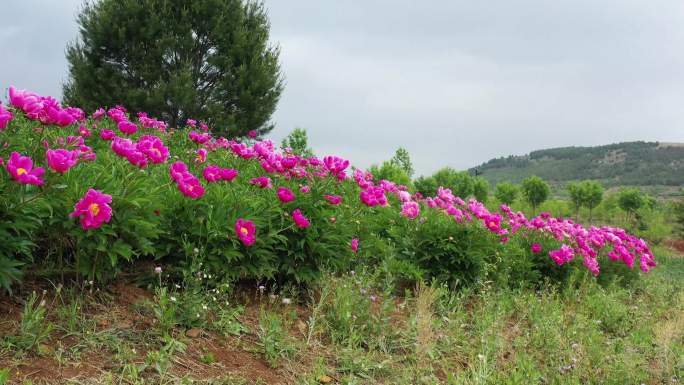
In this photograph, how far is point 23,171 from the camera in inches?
91.6

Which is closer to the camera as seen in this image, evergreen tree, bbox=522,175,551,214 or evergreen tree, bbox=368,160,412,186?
evergreen tree, bbox=368,160,412,186

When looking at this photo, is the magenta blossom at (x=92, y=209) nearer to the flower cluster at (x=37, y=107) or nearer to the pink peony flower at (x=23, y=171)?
the pink peony flower at (x=23, y=171)

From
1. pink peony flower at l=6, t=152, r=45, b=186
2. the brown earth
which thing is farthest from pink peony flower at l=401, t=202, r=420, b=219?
pink peony flower at l=6, t=152, r=45, b=186

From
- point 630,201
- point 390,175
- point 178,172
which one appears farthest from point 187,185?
point 630,201

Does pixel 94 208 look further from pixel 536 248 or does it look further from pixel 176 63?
pixel 176 63

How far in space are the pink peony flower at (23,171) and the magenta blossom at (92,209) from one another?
210mm

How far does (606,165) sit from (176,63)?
9987cm

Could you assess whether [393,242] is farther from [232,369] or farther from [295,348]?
[232,369]

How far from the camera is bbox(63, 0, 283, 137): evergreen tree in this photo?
16625mm

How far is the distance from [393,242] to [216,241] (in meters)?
2.68

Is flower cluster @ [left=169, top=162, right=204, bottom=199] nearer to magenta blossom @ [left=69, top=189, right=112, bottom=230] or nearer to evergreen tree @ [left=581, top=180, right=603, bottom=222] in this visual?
magenta blossom @ [left=69, top=189, right=112, bottom=230]

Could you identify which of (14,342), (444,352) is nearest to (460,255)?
(444,352)

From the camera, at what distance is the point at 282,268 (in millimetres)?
3699

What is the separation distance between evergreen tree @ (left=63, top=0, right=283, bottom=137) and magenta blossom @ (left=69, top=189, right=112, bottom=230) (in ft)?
48.3
